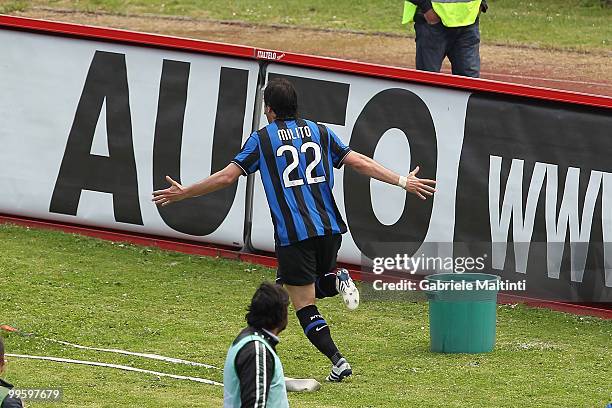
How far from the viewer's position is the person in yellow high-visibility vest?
14.9m

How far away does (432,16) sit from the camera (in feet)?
48.8

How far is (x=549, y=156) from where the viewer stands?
12.0 metres

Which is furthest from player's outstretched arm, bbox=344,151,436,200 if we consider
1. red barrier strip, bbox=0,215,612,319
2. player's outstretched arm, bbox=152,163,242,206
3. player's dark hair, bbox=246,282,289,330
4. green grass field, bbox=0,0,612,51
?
green grass field, bbox=0,0,612,51

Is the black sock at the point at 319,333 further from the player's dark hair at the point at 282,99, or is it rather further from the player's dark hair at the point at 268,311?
the player's dark hair at the point at 268,311

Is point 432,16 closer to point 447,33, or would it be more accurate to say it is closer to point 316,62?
point 447,33

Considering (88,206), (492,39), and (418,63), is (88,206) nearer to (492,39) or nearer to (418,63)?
(418,63)

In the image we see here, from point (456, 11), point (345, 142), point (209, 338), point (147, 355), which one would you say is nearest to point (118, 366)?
point (147, 355)

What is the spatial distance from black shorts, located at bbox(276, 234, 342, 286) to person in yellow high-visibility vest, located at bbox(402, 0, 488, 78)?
5458 mm

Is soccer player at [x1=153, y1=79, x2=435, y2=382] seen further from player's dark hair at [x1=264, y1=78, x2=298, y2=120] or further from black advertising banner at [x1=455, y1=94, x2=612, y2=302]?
black advertising banner at [x1=455, y1=94, x2=612, y2=302]

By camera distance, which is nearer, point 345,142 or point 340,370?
point 340,370

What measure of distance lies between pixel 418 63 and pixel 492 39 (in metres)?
7.65

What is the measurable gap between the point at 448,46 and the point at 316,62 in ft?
8.41

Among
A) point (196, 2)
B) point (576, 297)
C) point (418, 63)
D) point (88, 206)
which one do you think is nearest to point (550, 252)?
point (576, 297)

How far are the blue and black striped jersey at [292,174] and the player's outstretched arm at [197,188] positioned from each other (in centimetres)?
18
